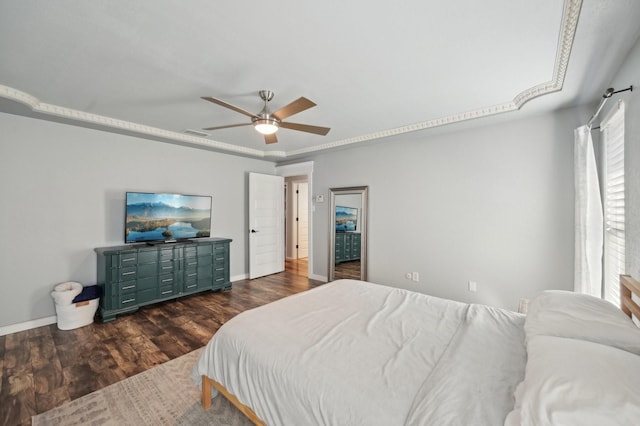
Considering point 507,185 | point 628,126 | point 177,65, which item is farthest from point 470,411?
point 507,185

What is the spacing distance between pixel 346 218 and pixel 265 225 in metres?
1.71

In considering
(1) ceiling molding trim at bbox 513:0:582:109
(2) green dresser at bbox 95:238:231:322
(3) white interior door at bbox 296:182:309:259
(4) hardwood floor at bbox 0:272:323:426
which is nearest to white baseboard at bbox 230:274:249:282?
(2) green dresser at bbox 95:238:231:322

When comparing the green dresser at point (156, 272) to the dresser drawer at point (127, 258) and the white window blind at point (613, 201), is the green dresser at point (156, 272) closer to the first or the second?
the dresser drawer at point (127, 258)

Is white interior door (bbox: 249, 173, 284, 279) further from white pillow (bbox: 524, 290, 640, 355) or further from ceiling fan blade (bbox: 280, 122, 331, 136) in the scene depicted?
white pillow (bbox: 524, 290, 640, 355)

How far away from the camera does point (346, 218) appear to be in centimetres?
474

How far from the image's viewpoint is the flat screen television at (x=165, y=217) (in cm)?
370

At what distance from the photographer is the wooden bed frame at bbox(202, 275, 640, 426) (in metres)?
1.43

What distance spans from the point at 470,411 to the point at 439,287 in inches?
117

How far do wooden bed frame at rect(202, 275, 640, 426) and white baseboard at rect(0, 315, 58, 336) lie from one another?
112 inches

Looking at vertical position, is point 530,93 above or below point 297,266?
above

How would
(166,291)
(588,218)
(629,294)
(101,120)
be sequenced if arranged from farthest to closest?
(166,291) < (101,120) < (588,218) < (629,294)

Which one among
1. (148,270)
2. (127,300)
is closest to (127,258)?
(148,270)

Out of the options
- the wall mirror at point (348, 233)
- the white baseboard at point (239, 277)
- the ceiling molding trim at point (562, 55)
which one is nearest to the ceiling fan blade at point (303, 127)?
the ceiling molding trim at point (562, 55)

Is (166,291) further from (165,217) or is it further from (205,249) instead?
(165,217)
